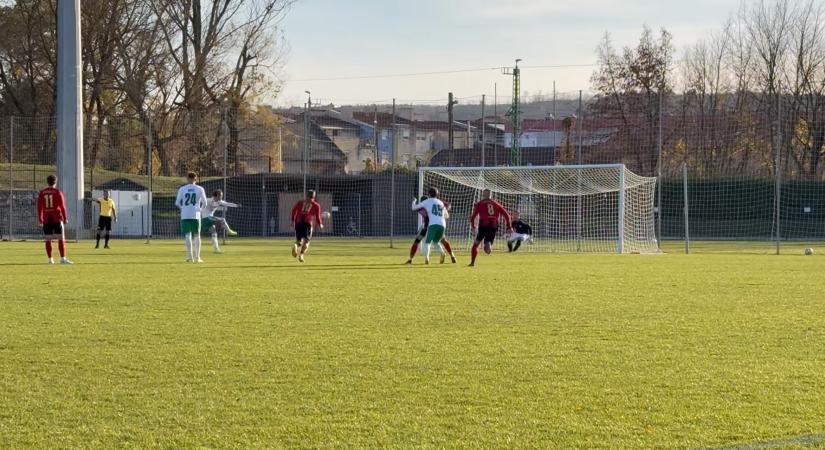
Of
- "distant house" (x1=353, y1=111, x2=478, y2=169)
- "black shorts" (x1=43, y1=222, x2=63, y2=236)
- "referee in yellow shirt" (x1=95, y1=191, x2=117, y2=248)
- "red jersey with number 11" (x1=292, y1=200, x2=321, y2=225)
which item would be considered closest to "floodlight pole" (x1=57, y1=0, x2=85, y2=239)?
"referee in yellow shirt" (x1=95, y1=191, x2=117, y2=248)

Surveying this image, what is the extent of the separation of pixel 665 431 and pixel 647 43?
53819 millimetres

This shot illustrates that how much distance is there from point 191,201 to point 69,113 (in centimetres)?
1564

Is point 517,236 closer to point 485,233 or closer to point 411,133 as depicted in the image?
point 485,233

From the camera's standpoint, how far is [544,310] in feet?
38.1

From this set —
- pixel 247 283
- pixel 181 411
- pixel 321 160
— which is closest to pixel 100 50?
pixel 321 160

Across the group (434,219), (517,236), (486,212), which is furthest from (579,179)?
(434,219)

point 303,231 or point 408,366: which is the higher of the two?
point 303,231

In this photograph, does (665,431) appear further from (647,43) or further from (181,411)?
(647,43)

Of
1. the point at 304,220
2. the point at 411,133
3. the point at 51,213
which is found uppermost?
the point at 411,133

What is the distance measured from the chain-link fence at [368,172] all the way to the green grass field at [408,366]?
24.4 m

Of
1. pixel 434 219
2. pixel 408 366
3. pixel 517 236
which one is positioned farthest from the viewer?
pixel 517 236

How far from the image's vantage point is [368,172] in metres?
53.4

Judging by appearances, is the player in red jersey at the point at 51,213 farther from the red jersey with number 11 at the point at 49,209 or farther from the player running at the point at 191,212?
the player running at the point at 191,212

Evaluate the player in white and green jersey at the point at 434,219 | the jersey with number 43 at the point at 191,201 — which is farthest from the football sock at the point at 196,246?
the player in white and green jersey at the point at 434,219
